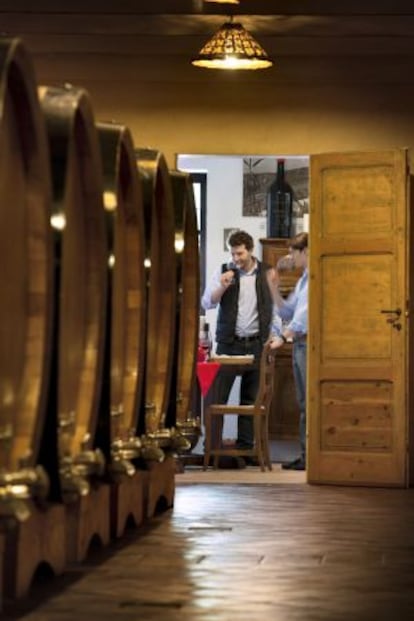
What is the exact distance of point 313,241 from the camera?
9609 millimetres

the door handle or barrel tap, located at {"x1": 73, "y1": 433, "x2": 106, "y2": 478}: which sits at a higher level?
the door handle

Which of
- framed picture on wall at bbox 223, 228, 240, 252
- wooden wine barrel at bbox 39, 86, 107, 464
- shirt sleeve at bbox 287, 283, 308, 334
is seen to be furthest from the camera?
framed picture on wall at bbox 223, 228, 240, 252

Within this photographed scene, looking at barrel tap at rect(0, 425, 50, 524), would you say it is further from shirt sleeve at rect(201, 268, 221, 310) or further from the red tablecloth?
shirt sleeve at rect(201, 268, 221, 310)

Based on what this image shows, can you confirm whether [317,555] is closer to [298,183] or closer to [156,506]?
[156,506]

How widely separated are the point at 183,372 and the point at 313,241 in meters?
2.91

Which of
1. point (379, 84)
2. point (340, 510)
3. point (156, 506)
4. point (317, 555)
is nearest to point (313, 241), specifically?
point (379, 84)

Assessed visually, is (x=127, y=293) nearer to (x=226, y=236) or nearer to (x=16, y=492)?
(x=16, y=492)

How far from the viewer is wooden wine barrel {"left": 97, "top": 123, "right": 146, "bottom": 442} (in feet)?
16.2

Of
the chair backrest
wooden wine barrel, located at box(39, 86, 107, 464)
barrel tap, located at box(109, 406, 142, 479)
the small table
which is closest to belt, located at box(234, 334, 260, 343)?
the small table

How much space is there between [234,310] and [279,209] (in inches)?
158

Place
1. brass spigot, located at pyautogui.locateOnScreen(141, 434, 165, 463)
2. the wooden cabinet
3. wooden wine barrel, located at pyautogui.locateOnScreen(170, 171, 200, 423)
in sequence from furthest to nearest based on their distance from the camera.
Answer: the wooden cabinet < wooden wine barrel, located at pyautogui.locateOnScreen(170, 171, 200, 423) < brass spigot, located at pyautogui.locateOnScreen(141, 434, 165, 463)

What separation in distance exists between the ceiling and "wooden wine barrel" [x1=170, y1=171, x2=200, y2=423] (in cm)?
240

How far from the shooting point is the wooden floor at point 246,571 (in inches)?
149

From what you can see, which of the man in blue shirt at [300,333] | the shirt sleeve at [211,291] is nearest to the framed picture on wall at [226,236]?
the shirt sleeve at [211,291]
